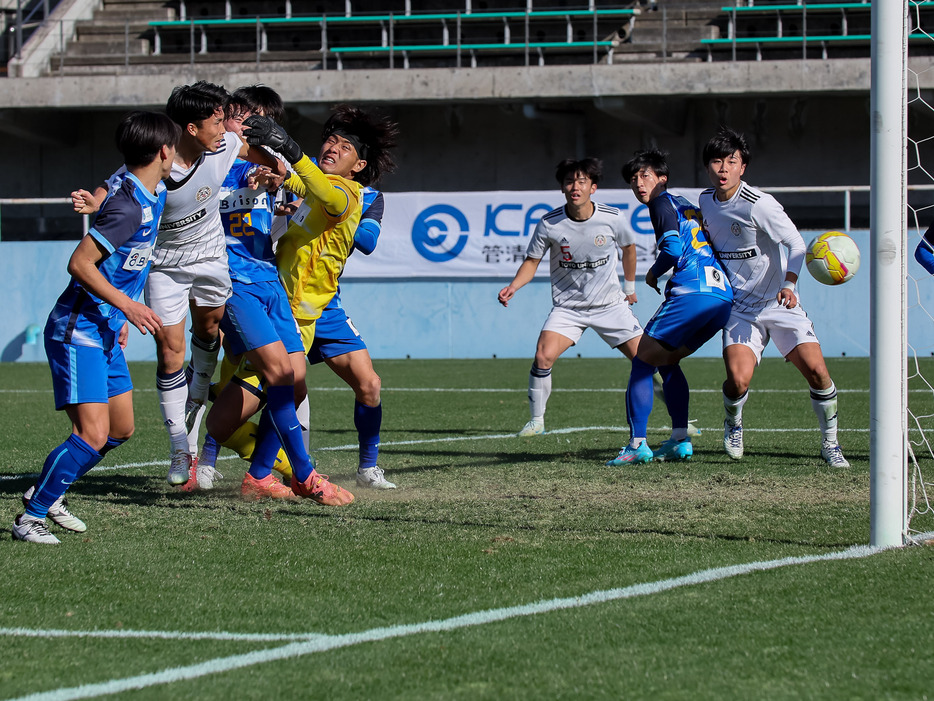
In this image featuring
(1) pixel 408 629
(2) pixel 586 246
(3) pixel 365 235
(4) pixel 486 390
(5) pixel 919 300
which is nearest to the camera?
(1) pixel 408 629

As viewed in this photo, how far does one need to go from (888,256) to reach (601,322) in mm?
5005

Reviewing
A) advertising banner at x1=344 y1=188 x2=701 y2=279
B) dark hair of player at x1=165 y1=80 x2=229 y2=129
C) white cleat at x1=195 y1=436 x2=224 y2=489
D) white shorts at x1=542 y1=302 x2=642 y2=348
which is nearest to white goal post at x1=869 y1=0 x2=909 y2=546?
dark hair of player at x1=165 y1=80 x2=229 y2=129

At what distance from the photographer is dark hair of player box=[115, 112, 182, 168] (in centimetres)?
467

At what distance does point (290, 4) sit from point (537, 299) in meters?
11.1

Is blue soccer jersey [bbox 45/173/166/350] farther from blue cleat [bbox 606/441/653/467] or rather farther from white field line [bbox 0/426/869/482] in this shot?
blue cleat [bbox 606/441/653/467]

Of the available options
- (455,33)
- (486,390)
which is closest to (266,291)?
(486,390)

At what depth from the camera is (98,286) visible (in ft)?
14.6

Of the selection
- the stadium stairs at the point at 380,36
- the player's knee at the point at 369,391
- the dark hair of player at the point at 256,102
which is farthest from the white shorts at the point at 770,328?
the stadium stairs at the point at 380,36

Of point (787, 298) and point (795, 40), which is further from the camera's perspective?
point (795, 40)

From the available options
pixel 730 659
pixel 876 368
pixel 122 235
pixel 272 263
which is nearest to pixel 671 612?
pixel 730 659

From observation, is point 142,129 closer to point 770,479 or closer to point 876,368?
point 876,368

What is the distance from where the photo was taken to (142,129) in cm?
468

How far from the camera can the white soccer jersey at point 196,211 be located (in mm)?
5609

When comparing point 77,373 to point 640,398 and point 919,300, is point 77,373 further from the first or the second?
point 919,300
